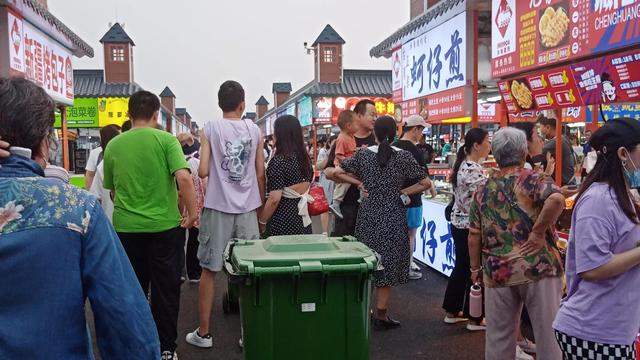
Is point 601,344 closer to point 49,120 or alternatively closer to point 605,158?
point 605,158

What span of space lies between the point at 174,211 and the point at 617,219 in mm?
2796

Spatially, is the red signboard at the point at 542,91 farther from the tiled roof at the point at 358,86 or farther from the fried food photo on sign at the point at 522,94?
the tiled roof at the point at 358,86

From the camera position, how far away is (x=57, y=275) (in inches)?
57.5

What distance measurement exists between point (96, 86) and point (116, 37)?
7339mm

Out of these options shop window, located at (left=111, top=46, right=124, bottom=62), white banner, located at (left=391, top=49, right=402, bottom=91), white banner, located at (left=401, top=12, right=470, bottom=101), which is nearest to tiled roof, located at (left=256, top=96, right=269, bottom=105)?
shop window, located at (left=111, top=46, right=124, bottom=62)

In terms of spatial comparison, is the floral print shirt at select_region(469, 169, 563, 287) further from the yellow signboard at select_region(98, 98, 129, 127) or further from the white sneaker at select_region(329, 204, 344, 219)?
the yellow signboard at select_region(98, 98, 129, 127)

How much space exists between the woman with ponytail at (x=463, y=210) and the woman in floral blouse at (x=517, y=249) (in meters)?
1.34

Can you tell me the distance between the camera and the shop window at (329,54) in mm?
28195

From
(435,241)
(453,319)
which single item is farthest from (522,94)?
(453,319)

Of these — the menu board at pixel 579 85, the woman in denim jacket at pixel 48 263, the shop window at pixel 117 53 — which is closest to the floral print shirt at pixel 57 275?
the woman in denim jacket at pixel 48 263

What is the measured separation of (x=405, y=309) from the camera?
5.99 metres

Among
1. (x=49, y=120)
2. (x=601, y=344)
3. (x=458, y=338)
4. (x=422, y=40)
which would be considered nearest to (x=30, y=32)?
(x=422, y=40)

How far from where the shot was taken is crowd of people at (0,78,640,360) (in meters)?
1.47

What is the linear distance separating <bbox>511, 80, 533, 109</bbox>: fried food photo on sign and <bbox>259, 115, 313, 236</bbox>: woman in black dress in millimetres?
3457
